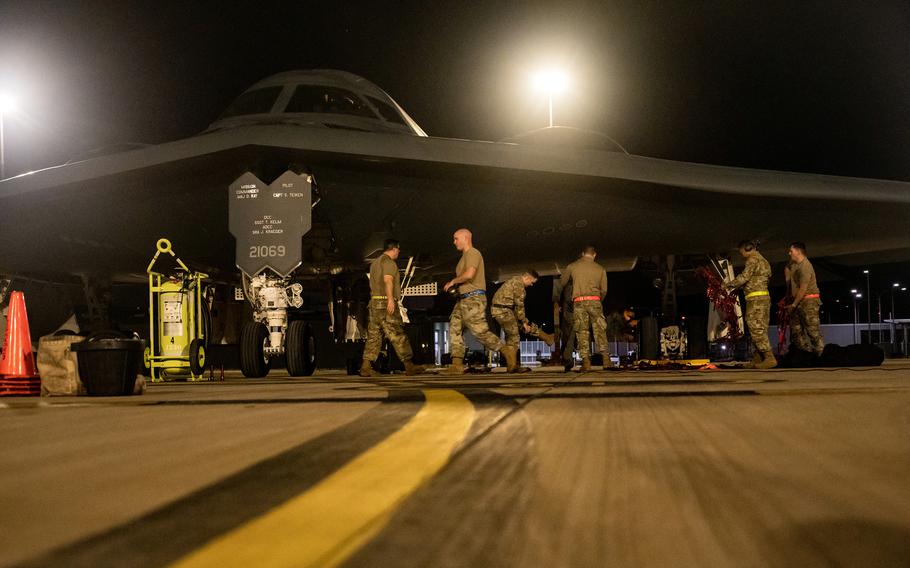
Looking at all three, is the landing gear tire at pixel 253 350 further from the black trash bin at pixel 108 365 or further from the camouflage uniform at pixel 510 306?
the black trash bin at pixel 108 365

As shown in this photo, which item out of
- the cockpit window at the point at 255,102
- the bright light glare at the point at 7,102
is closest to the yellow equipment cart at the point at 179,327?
the cockpit window at the point at 255,102

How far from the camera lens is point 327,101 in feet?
40.4

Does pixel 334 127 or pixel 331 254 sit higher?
pixel 334 127

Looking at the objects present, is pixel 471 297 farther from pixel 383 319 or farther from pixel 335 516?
pixel 335 516

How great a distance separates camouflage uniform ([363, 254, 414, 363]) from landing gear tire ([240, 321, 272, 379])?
192cm

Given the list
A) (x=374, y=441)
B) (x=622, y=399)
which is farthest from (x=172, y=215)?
(x=374, y=441)

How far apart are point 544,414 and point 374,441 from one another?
3.51 feet

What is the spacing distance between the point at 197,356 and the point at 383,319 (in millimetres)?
2766

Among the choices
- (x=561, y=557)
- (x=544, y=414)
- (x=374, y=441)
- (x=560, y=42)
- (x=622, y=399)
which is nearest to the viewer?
(x=561, y=557)

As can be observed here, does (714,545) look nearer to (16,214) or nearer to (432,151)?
(432,151)

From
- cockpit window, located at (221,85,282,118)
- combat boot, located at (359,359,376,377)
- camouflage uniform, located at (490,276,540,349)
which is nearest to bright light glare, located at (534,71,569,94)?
cockpit window, located at (221,85,282,118)

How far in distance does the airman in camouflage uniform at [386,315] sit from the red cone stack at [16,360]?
4545 millimetres

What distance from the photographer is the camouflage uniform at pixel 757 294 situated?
10.5 metres

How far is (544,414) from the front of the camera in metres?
3.21
